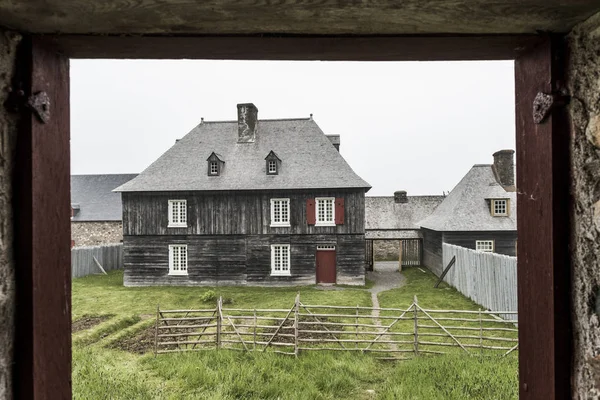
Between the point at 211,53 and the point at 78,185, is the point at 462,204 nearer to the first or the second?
the point at 211,53

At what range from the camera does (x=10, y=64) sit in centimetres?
148

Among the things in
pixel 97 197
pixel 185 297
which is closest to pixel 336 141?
pixel 185 297

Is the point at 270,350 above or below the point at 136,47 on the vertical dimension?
below

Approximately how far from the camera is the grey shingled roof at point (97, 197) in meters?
34.6

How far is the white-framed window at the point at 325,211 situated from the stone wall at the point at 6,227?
768 inches

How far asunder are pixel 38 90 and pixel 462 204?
2413cm

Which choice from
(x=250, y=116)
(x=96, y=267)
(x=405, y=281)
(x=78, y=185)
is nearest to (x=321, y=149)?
(x=250, y=116)

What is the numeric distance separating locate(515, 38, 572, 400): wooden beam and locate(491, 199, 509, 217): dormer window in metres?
22.5

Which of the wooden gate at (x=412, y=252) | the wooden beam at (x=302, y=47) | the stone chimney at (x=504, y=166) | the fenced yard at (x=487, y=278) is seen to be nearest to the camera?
the wooden beam at (x=302, y=47)

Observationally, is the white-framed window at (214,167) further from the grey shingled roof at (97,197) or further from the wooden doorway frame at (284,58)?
the wooden doorway frame at (284,58)

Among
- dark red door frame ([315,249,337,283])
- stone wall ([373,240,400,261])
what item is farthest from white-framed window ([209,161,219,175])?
stone wall ([373,240,400,261])

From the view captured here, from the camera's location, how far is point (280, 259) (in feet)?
69.2

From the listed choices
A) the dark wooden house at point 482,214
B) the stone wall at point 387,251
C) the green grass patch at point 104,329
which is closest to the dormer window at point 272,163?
the dark wooden house at point 482,214

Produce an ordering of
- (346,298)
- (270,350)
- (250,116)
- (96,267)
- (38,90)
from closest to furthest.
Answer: (38,90) < (270,350) < (346,298) < (250,116) < (96,267)
